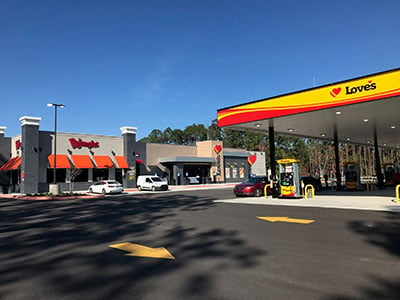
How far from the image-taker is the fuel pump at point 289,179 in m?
20.0

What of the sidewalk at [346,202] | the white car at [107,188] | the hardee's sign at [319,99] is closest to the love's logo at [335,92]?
the hardee's sign at [319,99]

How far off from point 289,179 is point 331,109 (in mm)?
6100

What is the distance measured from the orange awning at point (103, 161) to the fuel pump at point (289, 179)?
2288cm

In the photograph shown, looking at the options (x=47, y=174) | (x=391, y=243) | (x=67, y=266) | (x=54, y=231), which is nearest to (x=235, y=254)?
(x=67, y=266)

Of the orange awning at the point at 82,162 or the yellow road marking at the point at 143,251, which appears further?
the orange awning at the point at 82,162

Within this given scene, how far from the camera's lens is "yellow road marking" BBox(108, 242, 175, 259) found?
6859 millimetres

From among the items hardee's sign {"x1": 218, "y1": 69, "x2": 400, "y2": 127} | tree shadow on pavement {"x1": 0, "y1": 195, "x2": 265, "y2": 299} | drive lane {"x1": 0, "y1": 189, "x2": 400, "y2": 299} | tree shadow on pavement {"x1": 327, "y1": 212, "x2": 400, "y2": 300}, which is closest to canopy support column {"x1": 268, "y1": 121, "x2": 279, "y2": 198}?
hardee's sign {"x1": 218, "y1": 69, "x2": 400, "y2": 127}

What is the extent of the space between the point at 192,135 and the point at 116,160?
83.9 meters

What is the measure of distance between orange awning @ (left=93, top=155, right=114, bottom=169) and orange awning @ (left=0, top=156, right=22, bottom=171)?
7.74 metres

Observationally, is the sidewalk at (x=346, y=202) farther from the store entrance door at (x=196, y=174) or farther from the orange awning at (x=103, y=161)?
the store entrance door at (x=196, y=174)

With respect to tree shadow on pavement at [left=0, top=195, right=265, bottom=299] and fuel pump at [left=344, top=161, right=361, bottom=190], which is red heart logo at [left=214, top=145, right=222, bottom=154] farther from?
tree shadow on pavement at [left=0, top=195, right=265, bottom=299]

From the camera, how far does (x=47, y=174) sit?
3362 centimetres

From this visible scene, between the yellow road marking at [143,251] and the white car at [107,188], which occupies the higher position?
the white car at [107,188]

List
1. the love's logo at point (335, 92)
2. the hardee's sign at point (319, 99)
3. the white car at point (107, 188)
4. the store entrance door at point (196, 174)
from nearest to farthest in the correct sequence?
the hardee's sign at point (319, 99) → the love's logo at point (335, 92) → the white car at point (107, 188) → the store entrance door at point (196, 174)
